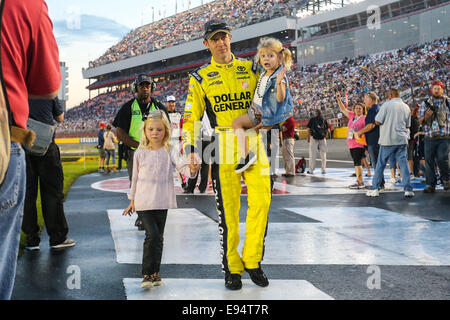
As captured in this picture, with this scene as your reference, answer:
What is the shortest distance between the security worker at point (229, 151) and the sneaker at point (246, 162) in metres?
0.04

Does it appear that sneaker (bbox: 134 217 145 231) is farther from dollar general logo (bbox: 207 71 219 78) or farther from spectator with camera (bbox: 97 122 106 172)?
spectator with camera (bbox: 97 122 106 172)

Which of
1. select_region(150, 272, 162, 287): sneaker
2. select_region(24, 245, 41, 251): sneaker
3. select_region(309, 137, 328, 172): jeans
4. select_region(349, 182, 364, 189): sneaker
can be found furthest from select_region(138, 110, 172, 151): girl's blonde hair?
select_region(309, 137, 328, 172): jeans

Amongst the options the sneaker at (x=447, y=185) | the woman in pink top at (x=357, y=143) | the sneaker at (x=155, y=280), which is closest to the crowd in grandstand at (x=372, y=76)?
the woman in pink top at (x=357, y=143)

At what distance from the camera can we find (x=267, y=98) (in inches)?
139

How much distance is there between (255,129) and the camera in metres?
3.65

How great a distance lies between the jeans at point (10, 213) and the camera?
166 cm

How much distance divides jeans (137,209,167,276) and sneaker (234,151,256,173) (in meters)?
0.71

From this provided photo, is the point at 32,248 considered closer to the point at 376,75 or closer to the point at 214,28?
the point at 214,28

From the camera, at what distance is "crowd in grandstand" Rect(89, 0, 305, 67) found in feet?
192

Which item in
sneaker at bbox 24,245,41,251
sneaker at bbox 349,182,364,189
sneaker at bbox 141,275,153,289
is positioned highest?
sneaker at bbox 349,182,364,189

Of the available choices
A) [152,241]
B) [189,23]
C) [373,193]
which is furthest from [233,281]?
[189,23]

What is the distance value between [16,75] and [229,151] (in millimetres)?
2100

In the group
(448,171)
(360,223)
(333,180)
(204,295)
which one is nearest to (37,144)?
(204,295)
